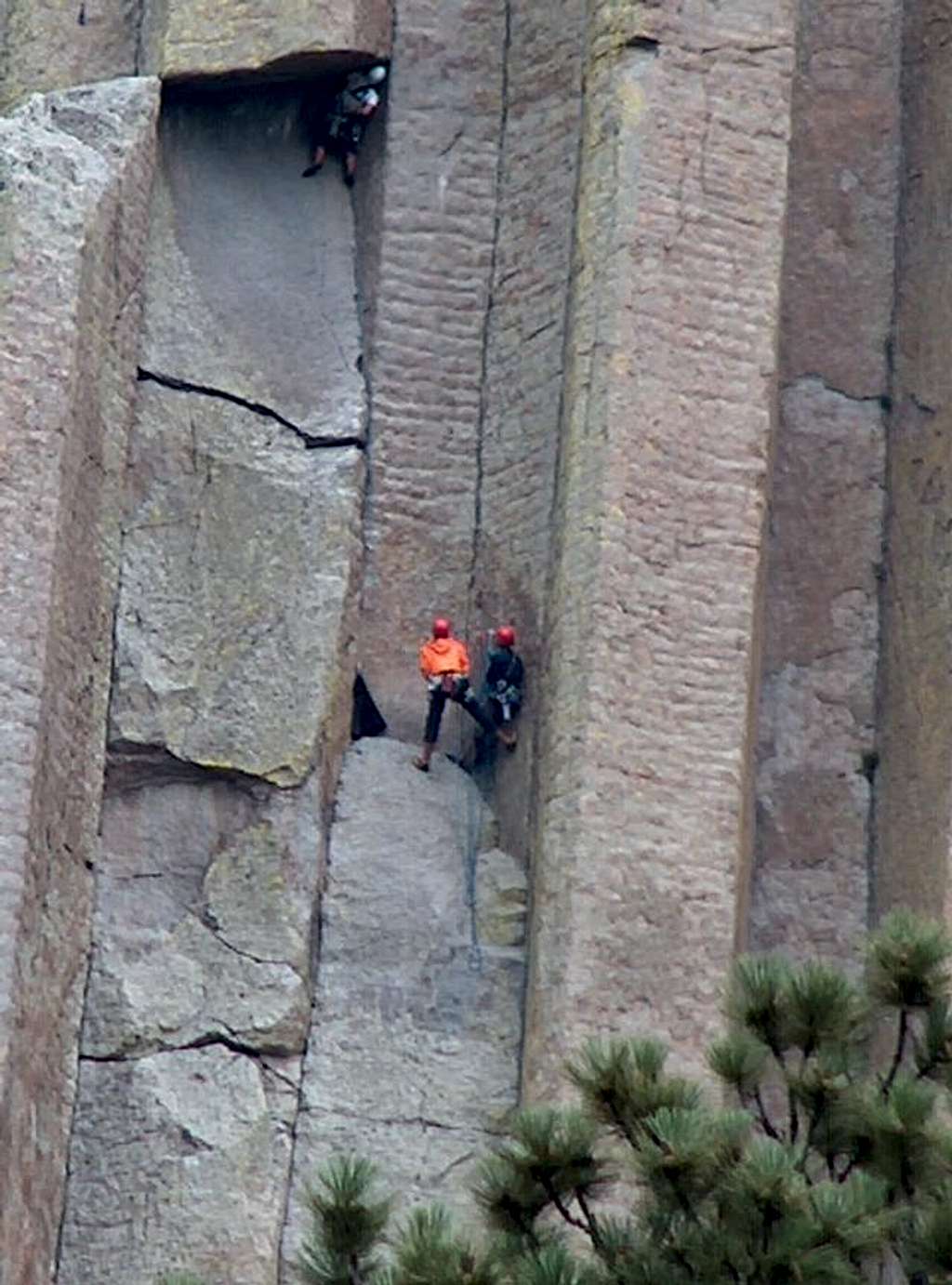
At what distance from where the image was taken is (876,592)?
1593 cm

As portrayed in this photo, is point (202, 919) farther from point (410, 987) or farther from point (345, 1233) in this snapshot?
point (345, 1233)

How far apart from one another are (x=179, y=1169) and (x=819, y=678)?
101 inches

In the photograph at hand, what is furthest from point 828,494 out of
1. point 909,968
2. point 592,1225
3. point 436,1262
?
point 436,1262

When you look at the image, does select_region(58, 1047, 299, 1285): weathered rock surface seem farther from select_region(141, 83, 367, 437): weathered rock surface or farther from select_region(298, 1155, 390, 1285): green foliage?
select_region(298, 1155, 390, 1285): green foliage

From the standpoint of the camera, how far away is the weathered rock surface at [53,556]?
14.7m

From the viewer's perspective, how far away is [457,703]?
15.8 metres

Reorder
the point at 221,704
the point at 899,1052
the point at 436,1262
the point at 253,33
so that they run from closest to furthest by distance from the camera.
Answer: the point at 436,1262
the point at 899,1052
the point at 221,704
the point at 253,33

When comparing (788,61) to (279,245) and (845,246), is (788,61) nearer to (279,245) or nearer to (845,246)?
(845,246)

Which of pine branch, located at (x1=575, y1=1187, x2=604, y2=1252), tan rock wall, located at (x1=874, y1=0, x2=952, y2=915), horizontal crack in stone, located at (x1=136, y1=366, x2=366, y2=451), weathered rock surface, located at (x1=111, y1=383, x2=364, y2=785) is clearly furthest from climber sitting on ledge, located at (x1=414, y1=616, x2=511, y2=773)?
pine branch, located at (x1=575, y1=1187, x2=604, y2=1252)

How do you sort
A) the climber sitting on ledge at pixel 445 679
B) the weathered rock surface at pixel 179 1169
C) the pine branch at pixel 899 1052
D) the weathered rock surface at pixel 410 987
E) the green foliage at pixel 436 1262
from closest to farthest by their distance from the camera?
the green foliage at pixel 436 1262, the pine branch at pixel 899 1052, the weathered rock surface at pixel 179 1169, the weathered rock surface at pixel 410 987, the climber sitting on ledge at pixel 445 679

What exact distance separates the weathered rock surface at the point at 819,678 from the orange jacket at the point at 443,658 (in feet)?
3.16

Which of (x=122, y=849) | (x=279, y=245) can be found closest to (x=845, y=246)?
(x=279, y=245)

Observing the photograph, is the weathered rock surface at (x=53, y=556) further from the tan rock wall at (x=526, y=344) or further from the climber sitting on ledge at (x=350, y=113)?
the tan rock wall at (x=526, y=344)

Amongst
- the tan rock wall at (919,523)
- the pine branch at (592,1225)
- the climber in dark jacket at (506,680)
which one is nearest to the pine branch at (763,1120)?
the pine branch at (592,1225)
